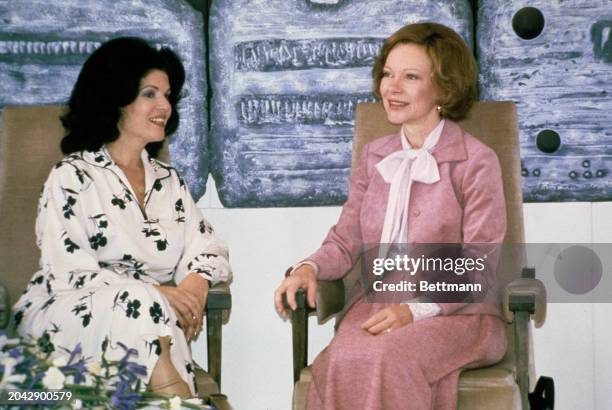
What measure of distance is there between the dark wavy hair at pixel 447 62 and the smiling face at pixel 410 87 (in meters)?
0.02

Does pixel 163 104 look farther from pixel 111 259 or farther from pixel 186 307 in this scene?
pixel 186 307

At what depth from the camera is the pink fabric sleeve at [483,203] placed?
94.4 inches

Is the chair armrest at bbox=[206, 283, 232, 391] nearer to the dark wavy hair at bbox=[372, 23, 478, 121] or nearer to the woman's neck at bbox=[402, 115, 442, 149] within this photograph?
the woman's neck at bbox=[402, 115, 442, 149]

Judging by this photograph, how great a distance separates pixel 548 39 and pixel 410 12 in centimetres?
42

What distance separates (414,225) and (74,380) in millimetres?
1283

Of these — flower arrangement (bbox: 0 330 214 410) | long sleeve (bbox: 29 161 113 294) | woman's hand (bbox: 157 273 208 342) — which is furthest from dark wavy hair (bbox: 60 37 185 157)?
flower arrangement (bbox: 0 330 214 410)

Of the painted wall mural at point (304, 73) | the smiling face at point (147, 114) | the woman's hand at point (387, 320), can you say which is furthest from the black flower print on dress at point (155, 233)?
the woman's hand at point (387, 320)

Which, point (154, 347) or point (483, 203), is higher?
point (483, 203)

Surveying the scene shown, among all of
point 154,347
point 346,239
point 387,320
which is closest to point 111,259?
point 154,347

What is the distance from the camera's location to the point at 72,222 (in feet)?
8.05

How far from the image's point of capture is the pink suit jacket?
2.42 metres

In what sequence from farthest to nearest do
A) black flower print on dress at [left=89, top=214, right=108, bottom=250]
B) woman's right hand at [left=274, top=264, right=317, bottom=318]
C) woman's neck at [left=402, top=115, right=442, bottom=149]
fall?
woman's neck at [left=402, top=115, right=442, bottom=149]
black flower print on dress at [left=89, top=214, right=108, bottom=250]
woman's right hand at [left=274, top=264, right=317, bottom=318]

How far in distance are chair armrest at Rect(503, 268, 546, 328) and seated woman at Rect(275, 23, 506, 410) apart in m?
0.09

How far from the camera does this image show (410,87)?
2.54m
